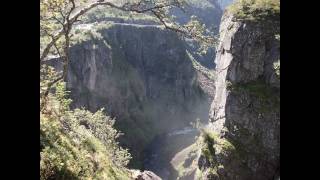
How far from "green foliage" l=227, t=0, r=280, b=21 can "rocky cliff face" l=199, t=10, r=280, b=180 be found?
633 mm

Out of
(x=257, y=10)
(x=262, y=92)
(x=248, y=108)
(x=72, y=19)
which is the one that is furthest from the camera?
(x=248, y=108)

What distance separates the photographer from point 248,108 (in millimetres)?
50750

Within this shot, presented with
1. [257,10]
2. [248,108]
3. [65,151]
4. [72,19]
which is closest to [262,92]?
[248,108]

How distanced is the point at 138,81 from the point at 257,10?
121998 millimetres

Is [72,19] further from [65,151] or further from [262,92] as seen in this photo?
[262,92]

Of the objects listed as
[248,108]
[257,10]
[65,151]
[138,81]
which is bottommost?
[138,81]

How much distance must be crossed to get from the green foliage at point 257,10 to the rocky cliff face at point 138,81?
8137cm

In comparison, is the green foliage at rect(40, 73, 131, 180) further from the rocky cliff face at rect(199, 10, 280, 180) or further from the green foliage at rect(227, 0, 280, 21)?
the green foliage at rect(227, 0, 280, 21)

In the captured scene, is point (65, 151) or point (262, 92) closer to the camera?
point (65, 151)

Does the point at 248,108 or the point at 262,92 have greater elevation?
the point at 262,92

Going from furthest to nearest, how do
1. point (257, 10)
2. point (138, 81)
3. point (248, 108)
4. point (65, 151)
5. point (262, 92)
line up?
point (138, 81) < point (248, 108) < point (257, 10) < point (262, 92) < point (65, 151)

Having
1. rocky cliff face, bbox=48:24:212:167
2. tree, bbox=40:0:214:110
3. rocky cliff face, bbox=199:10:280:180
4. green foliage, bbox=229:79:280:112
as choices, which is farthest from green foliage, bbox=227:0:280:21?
rocky cliff face, bbox=48:24:212:167

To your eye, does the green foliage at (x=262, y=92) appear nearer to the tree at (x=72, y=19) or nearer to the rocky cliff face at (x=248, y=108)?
the rocky cliff face at (x=248, y=108)

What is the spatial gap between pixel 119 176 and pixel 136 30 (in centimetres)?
16277
